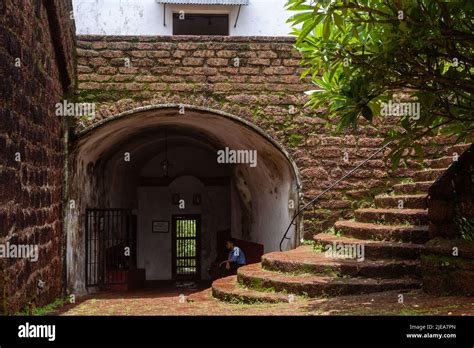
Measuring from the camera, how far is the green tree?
14.9 ft

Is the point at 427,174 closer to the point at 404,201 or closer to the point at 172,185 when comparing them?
the point at 404,201

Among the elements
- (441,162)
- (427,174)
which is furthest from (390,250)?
(441,162)

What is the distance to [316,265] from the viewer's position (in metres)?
6.75

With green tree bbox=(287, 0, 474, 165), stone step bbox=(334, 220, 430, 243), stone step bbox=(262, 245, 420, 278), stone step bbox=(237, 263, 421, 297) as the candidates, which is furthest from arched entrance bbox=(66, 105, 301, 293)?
green tree bbox=(287, 0, 474, 165)

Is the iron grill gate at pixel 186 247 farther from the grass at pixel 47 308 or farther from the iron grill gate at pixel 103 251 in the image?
the grass at pixel 47 308

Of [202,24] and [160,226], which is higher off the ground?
[202,24]

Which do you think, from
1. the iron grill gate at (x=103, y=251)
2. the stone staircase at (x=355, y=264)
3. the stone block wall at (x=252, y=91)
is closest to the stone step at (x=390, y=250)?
the stone staircase at (x=355, y=264)

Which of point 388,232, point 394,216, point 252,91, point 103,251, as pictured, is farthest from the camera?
point 103,251

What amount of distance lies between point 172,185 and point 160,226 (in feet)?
3.59

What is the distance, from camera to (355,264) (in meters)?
6.62

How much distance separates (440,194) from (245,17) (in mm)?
8407

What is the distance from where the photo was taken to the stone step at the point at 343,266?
654cm

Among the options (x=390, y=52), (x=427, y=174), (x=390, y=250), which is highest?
(x=390, y=52)
